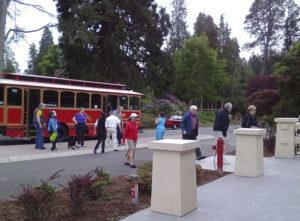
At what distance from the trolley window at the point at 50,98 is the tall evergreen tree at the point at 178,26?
6559 cm

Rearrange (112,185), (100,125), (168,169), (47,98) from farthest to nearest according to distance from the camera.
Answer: (47,98) → (100,125) → (112,185) → (168,169)

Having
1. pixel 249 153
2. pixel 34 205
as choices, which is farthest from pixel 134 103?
pixel 34 205

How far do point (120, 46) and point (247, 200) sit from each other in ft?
117

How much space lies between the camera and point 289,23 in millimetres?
75250

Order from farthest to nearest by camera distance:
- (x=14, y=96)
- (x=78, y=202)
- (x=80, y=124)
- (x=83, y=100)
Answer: (x=83, y=100)
(x=14, y=96)
(x=80, y=124)
(x=78, y=202)

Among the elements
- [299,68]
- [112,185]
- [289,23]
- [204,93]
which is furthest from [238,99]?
[112,185]

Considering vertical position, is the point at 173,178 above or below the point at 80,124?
below

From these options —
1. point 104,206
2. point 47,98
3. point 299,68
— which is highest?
point 299,68

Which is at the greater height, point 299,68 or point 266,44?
point 266,44

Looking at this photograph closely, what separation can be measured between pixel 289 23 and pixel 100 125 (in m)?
64.5

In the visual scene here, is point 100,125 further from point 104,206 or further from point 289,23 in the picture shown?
point 289,23

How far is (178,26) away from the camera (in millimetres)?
90875

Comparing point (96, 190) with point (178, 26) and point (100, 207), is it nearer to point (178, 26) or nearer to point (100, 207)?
point (100, 207)

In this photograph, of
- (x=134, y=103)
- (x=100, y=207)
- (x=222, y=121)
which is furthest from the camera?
(x=134, y=103)
